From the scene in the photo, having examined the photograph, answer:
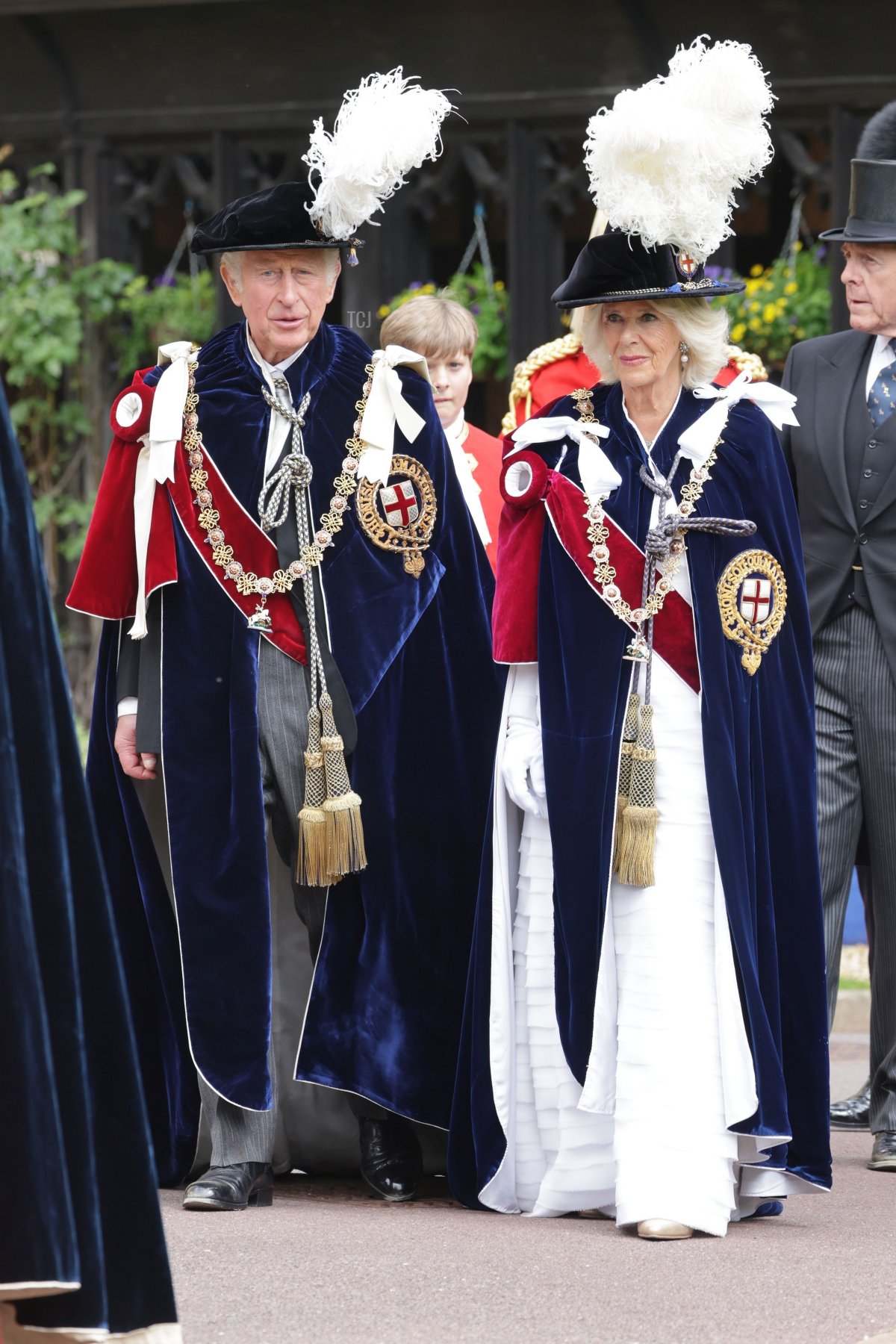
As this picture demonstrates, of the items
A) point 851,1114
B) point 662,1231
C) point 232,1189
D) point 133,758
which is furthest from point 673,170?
point 851,1114

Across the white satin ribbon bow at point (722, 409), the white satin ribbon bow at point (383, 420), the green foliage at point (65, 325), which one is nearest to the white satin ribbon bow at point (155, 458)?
the white satin ribbon bow at point (383, 420)

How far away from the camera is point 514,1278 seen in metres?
4.47

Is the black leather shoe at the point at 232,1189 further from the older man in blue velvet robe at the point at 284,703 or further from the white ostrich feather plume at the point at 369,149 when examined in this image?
the white ostrich feather plume at the point at 369,149

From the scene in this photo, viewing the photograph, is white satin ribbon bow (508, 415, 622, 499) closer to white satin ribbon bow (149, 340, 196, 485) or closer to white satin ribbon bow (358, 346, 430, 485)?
white satin ribbon bow (358, 346, 430, 485)

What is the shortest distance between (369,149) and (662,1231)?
7.74 ft

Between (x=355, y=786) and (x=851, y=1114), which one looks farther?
(x=851, y=1114)

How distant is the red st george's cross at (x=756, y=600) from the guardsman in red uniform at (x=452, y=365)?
1.59 meters

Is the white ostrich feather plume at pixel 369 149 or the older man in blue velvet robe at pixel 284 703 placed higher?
the white ostrich feather plume at pixel 369 149

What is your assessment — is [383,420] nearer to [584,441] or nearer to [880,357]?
[584,441]

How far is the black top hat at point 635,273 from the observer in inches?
203

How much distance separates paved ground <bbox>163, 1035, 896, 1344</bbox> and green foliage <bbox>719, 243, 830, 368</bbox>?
201 inches

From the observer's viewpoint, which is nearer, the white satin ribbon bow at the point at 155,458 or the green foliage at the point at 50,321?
the white satin ribbon bow at the point at 155,458

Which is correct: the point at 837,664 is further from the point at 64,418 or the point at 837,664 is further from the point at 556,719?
the point at 64,418

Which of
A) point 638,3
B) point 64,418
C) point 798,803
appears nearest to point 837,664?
point 798,803
